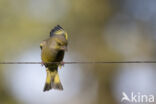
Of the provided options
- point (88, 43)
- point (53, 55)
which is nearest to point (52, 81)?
point (53, 55)

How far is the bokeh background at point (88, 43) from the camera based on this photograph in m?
8.58

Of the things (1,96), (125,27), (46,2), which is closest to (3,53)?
(1,96)

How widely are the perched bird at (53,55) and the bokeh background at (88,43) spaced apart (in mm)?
3835

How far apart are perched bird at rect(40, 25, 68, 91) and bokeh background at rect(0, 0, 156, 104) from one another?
383 centimetres

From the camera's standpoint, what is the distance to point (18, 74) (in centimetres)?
915

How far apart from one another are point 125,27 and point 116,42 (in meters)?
0.39

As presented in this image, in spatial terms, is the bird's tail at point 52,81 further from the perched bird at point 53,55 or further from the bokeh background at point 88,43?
the bokeh background at point 88,43

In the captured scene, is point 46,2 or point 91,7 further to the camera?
point 46,2

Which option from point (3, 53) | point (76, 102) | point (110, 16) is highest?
point (110, 16)

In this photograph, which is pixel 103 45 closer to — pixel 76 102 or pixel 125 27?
pixel 125 27

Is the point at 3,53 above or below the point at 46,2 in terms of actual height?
below

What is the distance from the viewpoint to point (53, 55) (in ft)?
14.8

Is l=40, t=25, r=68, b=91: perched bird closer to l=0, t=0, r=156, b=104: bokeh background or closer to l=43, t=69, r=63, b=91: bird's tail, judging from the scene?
l=43, t=69, r=63, b=91: bird's tail

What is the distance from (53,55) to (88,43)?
4.21 metres
